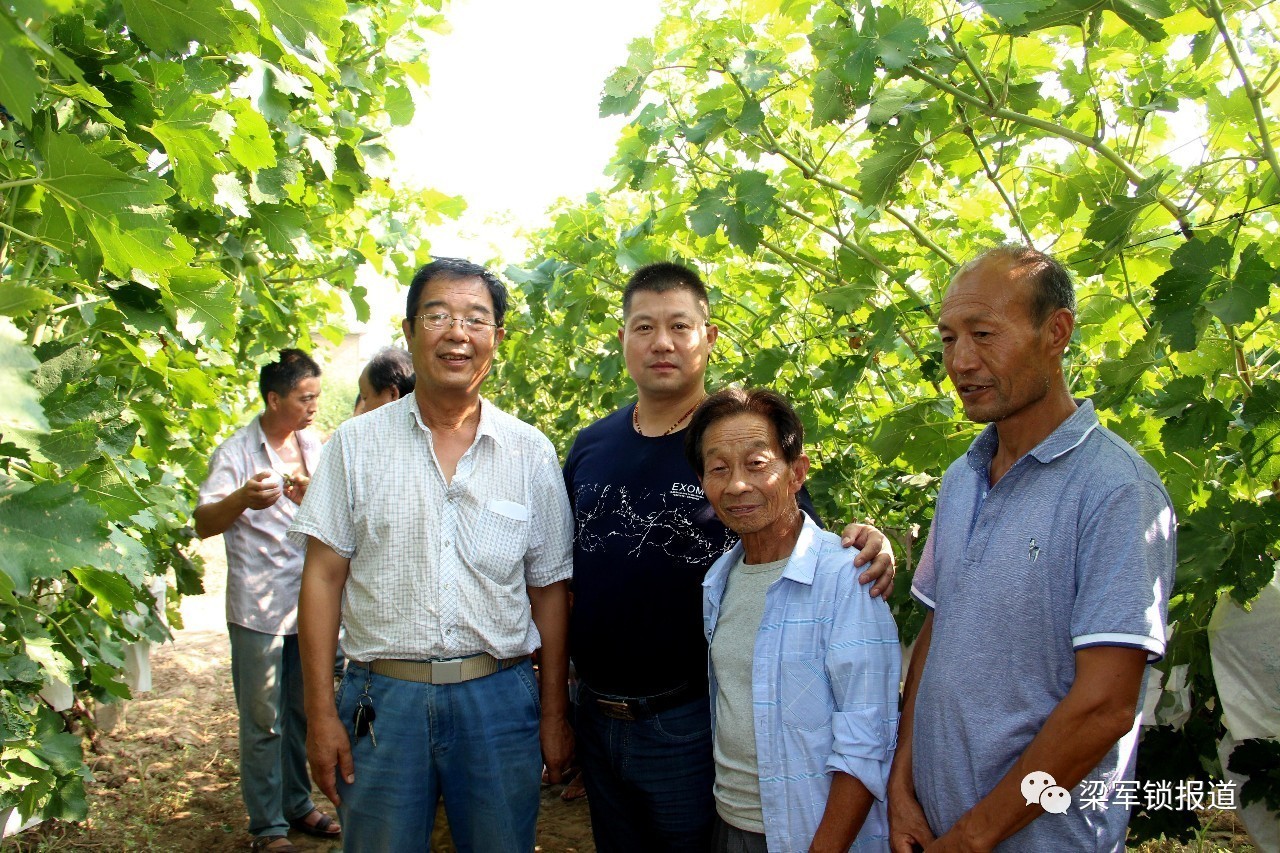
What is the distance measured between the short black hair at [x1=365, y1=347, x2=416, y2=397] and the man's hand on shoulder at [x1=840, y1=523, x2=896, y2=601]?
272 cm

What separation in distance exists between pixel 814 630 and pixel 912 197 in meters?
1.89

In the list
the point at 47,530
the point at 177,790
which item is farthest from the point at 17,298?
the point at 177,790

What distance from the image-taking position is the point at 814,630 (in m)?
2.06

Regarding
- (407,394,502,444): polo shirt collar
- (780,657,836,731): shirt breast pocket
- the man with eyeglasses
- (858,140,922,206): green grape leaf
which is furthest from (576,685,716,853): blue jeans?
(858,140,922,206): green grape leaf

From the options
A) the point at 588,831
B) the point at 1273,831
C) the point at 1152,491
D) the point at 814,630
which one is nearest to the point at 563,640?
the point at 814,630

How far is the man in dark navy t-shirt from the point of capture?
246 centimetres

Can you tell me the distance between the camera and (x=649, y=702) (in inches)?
97.8

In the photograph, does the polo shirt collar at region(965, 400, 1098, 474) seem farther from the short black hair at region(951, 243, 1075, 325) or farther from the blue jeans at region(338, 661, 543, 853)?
the blue jeans at region(338, 661, 543, 853)

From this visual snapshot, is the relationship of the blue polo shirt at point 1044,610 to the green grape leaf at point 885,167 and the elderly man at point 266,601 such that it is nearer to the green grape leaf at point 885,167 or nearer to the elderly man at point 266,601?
the green grape leaf at point 885,167

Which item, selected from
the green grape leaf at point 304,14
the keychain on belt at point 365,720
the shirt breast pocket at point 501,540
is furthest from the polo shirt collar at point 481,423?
the green grape leaf at point 304,14

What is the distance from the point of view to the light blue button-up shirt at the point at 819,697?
1975mm

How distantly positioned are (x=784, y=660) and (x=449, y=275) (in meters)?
1.33

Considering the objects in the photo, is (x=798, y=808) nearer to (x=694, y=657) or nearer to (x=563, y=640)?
(x=694, y=657)

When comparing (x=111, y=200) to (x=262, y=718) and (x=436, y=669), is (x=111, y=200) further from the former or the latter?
(x=262, y=718)
